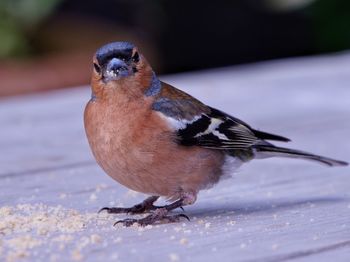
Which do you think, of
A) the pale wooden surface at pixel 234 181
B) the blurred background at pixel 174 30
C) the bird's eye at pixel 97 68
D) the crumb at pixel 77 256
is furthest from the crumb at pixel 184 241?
the blurred background at pixel 174 30

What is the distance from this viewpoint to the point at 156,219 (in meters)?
3.63

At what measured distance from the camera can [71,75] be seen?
9797 mm

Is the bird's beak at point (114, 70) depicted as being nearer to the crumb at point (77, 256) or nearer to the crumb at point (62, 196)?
the crumb at point (62, 196)

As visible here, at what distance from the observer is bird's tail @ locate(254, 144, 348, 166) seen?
176 inches

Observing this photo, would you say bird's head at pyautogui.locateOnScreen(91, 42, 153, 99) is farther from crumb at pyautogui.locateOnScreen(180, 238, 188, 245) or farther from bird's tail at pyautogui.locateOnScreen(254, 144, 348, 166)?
crumb at pyautogui.locateOnScreen(180, 238, 188, 245)

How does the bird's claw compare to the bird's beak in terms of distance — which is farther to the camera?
the bird's beak

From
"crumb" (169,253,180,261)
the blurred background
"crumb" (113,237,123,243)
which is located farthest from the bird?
the blurred background

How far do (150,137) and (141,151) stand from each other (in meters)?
0.09

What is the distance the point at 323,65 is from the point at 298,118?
6.24 feet

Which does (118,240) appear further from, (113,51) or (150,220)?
(113,51)

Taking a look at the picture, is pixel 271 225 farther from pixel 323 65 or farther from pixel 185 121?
pixel 323 65

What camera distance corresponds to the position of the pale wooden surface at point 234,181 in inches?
118

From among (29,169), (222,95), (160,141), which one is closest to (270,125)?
(222,95)

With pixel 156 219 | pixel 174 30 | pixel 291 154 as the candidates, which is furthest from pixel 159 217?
pixel 174 30
